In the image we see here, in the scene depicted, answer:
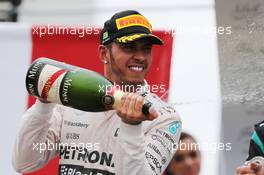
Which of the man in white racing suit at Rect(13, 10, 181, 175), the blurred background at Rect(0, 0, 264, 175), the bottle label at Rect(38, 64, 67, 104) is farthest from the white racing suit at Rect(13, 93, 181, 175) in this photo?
the blurred background at Rect(0, 0, 264, 175)

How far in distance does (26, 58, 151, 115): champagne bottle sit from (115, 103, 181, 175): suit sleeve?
68 millimetres

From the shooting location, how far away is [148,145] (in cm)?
143

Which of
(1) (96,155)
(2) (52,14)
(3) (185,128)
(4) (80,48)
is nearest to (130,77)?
(1) (96,155)

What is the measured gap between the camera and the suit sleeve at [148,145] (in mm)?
1287

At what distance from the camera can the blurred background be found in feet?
7.25

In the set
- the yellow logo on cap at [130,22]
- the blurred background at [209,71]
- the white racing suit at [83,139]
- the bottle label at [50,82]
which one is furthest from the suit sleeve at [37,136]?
the blurred background at [209,71]

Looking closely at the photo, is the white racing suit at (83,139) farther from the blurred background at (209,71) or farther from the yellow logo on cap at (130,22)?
the blurred background at (209,71)

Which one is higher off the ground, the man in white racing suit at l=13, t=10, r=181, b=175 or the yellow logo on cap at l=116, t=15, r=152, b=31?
the yellow logo on cap at l=116, t=15, r=152, b=31

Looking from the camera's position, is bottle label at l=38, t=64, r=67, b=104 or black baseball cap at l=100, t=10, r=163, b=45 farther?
black baseball cap at l=100, t=10, r=163, b=45

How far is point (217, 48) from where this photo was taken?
2.25 metres

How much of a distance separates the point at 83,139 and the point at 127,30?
0.84 ft

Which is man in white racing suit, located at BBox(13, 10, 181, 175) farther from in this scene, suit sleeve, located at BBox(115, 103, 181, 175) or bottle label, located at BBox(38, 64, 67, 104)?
bottle label, located at BBox(38, 64, 67, 104)

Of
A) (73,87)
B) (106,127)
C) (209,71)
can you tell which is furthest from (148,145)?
(209,71)

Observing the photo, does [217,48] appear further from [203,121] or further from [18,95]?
[18,95]
